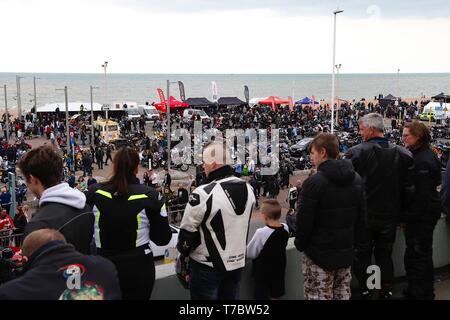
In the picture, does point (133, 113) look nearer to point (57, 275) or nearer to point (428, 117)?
point (428, 117)

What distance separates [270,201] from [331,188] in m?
0.69

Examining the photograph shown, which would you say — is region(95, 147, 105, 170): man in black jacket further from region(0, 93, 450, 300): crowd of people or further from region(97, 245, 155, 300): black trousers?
region(97, 245, 155, 300): black trousers

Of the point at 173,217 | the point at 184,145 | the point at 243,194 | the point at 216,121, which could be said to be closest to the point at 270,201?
the point at 243,194

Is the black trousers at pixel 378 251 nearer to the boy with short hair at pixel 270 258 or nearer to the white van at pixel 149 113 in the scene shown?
the boy with short hair at pixel 270 258

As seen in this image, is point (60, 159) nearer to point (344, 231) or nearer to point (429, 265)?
point (344, 231)

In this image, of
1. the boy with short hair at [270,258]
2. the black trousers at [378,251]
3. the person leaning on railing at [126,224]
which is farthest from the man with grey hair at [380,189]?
the person leaning on railing at [126,224]

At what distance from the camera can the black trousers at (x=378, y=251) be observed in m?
4.09

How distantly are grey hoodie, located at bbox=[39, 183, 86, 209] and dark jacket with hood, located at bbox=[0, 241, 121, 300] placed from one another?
567mm

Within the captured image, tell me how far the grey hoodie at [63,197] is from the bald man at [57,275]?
0.48 m

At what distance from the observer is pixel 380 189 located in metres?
4.00

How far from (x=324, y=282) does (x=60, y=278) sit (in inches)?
77.3

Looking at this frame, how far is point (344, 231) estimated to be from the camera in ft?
11.5

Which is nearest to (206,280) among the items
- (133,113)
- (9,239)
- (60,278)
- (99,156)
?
(60,278)

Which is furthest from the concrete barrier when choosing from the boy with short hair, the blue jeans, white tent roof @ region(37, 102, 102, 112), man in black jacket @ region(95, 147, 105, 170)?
white tent roof @ region(37, 102, 102, 112)
